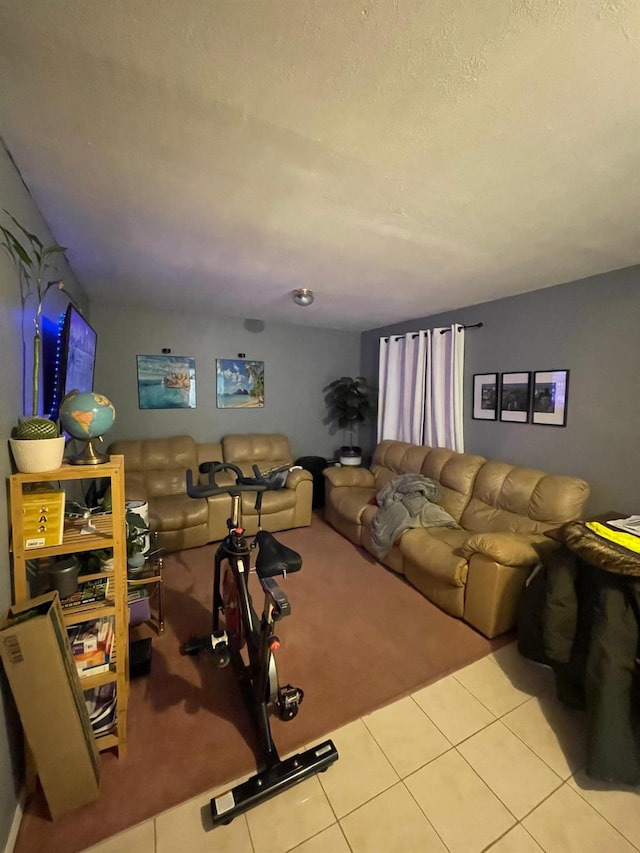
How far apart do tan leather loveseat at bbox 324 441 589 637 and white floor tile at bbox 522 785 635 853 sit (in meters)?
0.85

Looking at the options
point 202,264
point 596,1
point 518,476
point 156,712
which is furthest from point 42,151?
point 518,476

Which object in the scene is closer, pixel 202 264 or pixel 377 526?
pixel 202 264

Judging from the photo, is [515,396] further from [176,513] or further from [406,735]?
[176,513]

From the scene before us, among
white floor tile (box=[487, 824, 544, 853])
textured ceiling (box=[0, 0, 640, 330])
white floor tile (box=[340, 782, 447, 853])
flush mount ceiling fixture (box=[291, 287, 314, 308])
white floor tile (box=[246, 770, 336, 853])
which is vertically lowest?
white floor tile (box=[487, 824, 544, 853])

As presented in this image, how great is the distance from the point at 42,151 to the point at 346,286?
203 cm

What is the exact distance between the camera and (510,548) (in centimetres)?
206

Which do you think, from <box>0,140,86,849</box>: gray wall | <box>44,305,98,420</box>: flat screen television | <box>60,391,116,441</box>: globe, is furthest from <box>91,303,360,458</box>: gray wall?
<box>60,391,116,441</box>: globe

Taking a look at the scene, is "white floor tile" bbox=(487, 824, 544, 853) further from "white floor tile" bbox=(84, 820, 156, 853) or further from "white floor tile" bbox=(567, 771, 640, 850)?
"white floor tile" bbox=(84, 820, 156, 853)

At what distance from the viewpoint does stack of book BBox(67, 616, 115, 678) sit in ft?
4.33

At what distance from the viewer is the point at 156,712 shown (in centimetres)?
161

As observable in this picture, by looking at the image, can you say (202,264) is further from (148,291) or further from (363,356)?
(363,356)

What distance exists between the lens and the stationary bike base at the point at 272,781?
1186 millimetres

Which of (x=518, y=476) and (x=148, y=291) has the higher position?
(x=148, y=291)

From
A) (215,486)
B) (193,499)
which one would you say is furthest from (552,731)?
(193,499)
